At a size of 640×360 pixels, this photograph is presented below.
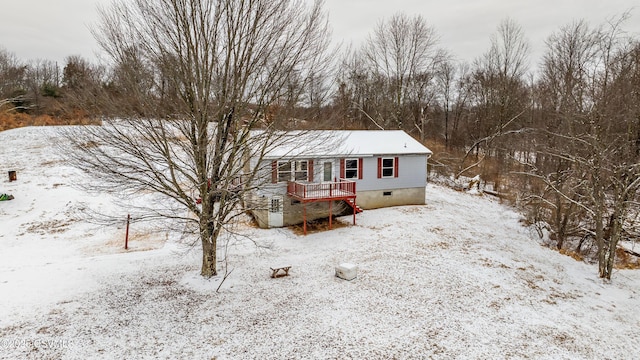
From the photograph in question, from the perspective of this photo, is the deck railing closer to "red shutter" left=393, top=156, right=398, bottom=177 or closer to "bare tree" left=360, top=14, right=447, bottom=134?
"red shutter" left=393, top=156, right=398, bottom=177

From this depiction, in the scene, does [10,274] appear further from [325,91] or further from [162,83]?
[325,91]

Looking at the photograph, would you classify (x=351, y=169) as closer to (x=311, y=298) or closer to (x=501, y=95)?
(x=311, y=298)

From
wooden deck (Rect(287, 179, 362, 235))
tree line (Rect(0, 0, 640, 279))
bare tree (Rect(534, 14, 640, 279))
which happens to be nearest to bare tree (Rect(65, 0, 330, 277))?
tree line (Rect(0, 0, 640, 279))

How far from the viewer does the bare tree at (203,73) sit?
29.1ft

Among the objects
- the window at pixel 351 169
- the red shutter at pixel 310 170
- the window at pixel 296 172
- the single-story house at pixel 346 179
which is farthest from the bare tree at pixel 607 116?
the window at pixel 296 172

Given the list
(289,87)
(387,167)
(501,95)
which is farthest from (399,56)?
(289,87)

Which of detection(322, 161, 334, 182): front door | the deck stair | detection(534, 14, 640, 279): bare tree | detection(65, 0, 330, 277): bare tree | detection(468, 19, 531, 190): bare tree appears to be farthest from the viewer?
detection(468, 19, 531, 190): bare tree

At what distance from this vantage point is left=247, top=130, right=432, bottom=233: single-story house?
16.7 metres

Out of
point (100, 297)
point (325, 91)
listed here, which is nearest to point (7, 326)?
point (100, 297)

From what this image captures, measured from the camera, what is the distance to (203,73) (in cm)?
935

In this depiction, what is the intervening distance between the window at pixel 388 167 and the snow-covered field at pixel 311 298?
155 inches

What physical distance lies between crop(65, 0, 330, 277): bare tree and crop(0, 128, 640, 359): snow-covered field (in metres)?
2.44

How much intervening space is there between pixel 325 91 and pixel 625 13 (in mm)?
11556

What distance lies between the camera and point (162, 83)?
30.7ft
